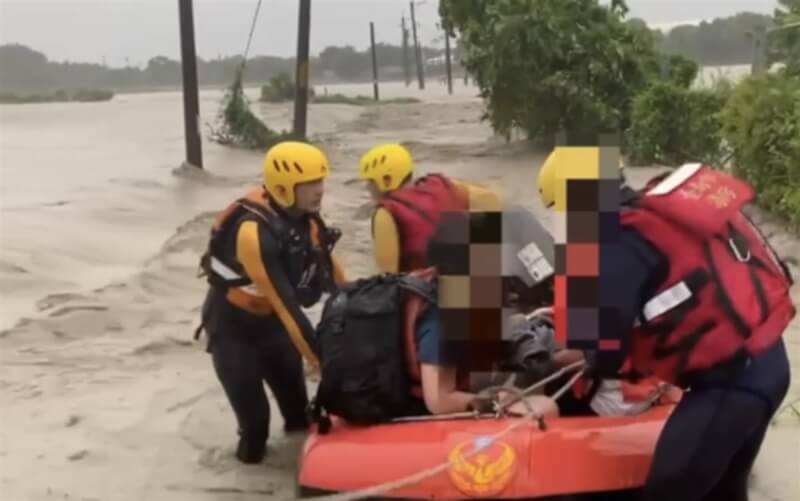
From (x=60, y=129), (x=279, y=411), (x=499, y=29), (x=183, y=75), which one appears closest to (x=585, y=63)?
(x=499, y=29)

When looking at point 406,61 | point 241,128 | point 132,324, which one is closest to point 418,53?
point 406,61

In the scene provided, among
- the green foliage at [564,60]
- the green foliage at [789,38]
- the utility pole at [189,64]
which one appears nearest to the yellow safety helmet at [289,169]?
the green foliage at [789,38]

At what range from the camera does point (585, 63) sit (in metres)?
18.8

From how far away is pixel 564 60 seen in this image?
62.2ft

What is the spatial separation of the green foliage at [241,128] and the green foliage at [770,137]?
13.7 metres

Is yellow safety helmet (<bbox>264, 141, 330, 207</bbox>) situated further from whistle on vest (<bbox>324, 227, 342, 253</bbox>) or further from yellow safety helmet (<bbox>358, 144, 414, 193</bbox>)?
yellow safety helmet (<bbox>358, 144, 414, 193</bbox>)

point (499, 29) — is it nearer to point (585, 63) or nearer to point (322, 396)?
point (585, 63)

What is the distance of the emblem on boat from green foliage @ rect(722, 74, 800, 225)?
6.35 metres

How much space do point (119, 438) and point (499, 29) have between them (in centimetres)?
1284

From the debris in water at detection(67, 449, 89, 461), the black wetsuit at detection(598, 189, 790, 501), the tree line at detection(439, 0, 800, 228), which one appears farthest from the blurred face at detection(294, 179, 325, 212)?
the tree line at detection(439, 0, 800, 228)

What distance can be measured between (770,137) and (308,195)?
624 centimetres

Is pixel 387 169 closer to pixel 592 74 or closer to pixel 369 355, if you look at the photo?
pixel 369 355

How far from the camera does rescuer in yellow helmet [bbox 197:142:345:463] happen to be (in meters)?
5.61

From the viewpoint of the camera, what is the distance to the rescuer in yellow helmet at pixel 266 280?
221 inches
